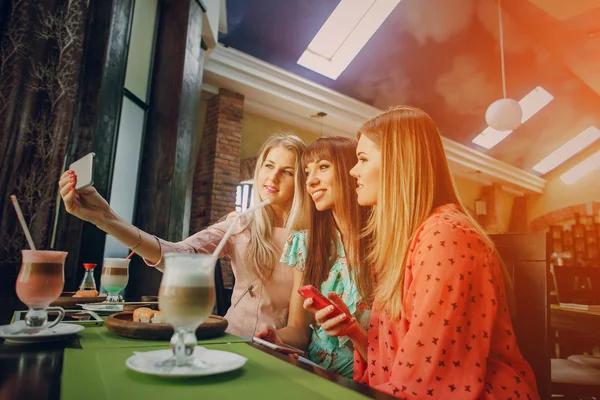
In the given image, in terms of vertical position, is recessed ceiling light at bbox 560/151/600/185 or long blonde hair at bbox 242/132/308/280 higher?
recessed ceiling light at bbox 560/151/600/185

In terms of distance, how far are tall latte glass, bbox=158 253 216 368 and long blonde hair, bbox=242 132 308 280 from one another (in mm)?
1129

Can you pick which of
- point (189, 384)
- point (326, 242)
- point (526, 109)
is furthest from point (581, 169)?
point (189, 384)

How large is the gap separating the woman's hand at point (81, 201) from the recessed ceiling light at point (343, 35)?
17.9ft

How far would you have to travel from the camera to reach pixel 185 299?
0.67 m

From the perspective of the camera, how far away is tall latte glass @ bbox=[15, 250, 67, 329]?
885 millimetres

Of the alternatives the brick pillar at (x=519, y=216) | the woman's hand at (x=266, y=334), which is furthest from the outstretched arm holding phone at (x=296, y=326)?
the brick pillar at (x=519, y=216)

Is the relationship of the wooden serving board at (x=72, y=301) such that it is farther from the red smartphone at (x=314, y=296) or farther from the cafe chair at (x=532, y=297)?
the cafe chair at (x=532, y=297)

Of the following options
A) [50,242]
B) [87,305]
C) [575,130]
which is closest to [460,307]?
[87,305]

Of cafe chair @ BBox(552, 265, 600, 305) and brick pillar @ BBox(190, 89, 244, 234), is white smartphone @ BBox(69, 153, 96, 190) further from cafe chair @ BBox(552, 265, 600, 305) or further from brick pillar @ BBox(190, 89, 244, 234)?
brick pillar @ BBox(190, 89, 244, 234)

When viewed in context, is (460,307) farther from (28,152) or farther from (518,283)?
(28,152)

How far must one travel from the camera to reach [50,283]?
35.8 inches

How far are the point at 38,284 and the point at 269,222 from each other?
1167mm

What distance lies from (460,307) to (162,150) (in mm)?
3241

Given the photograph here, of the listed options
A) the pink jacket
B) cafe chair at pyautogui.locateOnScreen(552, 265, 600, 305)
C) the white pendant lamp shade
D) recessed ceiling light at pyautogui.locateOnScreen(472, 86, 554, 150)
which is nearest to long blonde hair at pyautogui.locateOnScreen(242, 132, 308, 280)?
the pink jacket
